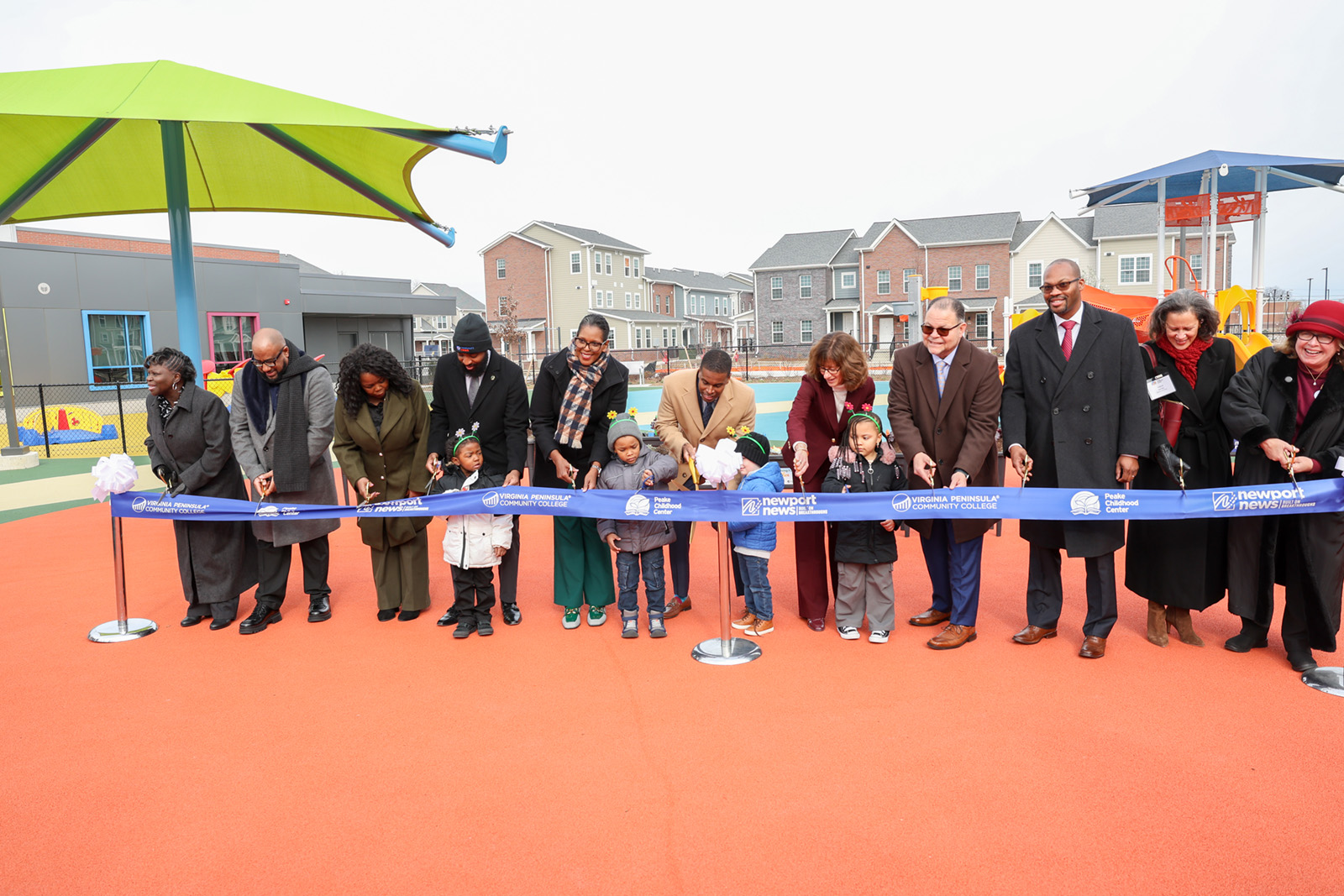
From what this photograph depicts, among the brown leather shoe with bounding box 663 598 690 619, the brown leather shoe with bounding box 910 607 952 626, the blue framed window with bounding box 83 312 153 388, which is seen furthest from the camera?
the blue framed window with bounding box 83 312 153 388

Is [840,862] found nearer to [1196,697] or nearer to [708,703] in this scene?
[708,703]

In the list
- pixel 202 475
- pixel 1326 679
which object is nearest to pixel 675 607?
pixel 202 475

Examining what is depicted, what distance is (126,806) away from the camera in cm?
332

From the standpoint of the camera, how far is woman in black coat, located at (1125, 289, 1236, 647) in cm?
472

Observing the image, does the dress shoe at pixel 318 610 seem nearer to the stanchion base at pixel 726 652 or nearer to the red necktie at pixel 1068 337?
the stanchion base at pixel 726 652

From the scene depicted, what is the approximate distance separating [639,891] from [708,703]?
149 centimetres

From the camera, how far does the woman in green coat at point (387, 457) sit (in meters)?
5.43

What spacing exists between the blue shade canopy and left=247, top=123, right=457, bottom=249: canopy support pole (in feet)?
40.4

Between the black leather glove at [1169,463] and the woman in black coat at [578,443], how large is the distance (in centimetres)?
327

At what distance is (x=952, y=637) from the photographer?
4.86m

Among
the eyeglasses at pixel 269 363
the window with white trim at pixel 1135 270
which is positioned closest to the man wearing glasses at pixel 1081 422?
the eyeglasses at pixel 269 363

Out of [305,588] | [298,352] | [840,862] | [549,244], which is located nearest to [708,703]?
[840,862]

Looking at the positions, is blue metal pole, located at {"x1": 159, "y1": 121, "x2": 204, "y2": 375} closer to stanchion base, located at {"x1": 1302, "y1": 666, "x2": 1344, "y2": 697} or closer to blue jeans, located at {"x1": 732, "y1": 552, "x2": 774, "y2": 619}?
blue jeans, located at {"x1": 732, "y1": 552, "x2": 774, "y2": 619}

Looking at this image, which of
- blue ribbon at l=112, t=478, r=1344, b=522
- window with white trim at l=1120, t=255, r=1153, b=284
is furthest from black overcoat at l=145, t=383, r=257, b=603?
window with white trim at l=1120, t=255, r=1153, b=284
